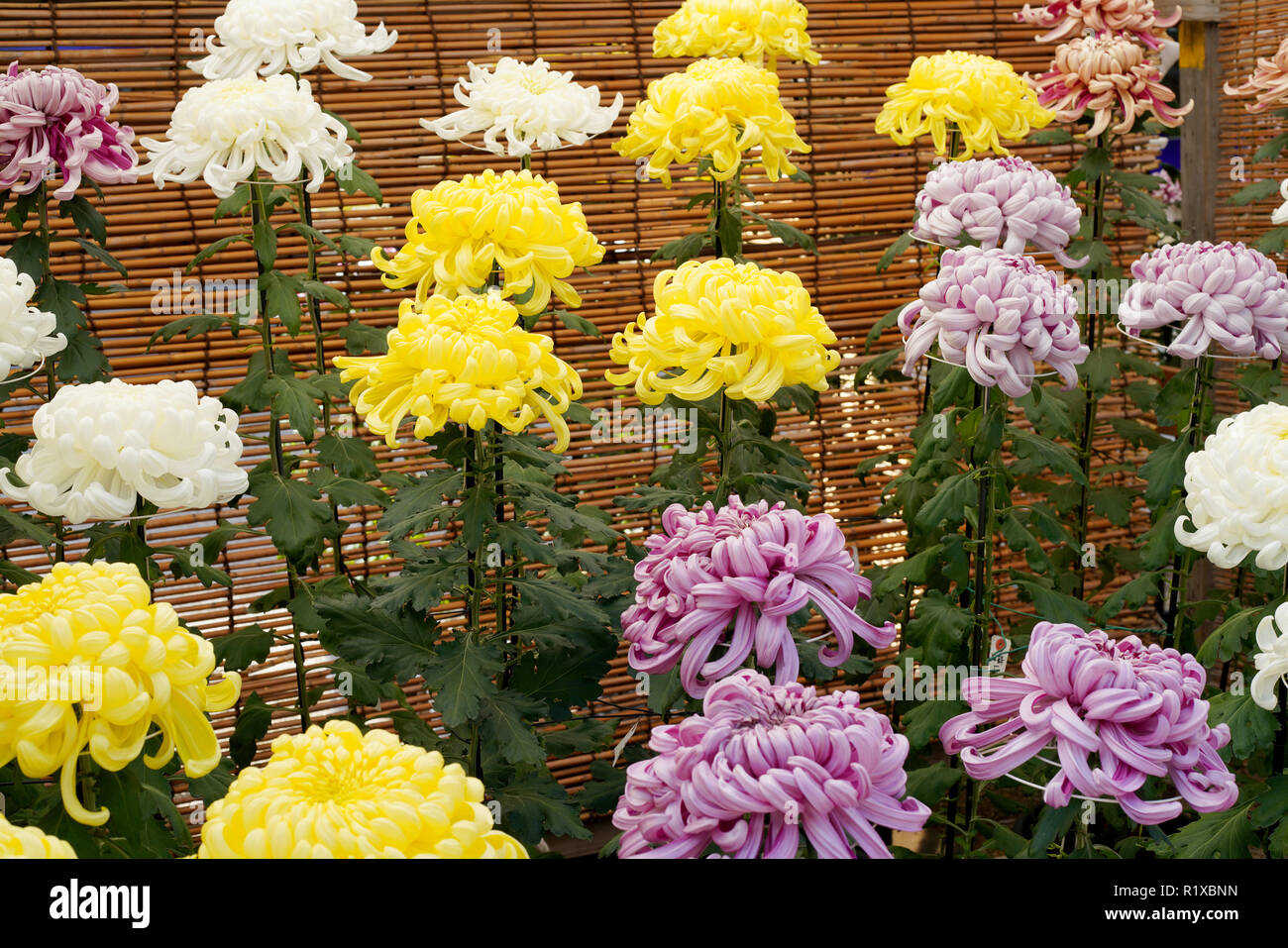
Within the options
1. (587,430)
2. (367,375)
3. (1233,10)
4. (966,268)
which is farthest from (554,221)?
(1233,10)

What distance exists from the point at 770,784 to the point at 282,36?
160 cm

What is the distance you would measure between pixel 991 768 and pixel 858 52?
8.11 feet

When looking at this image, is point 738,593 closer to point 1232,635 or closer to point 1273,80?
point 1232,635

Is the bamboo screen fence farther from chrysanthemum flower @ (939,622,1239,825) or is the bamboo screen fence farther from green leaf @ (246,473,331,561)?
chrysanthemum flower @ (939,622,1239,825)

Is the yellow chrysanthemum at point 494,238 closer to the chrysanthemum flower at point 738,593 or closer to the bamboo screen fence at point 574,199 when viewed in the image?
the chrysanthemum flower at point 738,593

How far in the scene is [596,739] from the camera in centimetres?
182

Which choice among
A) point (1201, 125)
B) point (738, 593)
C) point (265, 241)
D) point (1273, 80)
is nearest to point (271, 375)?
point (265, 241)

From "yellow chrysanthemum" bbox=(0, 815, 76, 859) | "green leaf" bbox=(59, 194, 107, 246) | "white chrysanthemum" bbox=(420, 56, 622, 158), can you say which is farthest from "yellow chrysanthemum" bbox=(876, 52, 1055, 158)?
"yellow chrysanthemum" bbox=(0, 815, 76, 859)

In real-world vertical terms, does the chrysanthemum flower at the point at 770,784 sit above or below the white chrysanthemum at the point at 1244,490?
below

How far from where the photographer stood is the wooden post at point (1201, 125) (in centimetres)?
349

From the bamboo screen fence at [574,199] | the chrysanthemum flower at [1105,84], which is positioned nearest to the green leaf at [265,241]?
the bamboo screen fence at [574,199]

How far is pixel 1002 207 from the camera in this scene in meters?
2.01

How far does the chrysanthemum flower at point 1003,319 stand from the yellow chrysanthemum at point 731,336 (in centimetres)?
19
